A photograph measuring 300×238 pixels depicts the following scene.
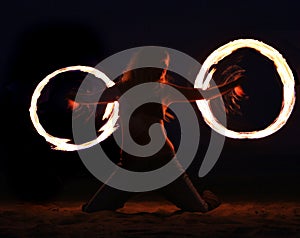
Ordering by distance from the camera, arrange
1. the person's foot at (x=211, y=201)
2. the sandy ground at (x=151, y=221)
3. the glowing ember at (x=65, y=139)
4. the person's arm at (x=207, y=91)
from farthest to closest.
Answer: the glowing ember at (x=65, y=139) → the person's foot at (x=211, y=201) → the person's arm at (x=207, y=91) → the sandy ground at (x=151, y=221)

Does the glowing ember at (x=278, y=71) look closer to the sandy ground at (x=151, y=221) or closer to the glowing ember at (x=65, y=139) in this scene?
the sandy ground at (x=151, y=221)

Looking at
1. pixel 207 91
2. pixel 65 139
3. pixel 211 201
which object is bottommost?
pixel 211 201

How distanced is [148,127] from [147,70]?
67cm

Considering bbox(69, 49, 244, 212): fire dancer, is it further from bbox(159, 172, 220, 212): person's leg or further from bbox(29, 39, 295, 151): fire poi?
bbox(29, 39, 295, 151): fire poi

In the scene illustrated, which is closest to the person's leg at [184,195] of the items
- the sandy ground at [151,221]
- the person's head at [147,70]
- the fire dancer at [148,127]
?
the fire dancer at [148,127]

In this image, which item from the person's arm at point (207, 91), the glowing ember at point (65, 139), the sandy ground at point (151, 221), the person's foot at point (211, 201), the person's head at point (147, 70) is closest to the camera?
the sandy ground at point (151, 221)

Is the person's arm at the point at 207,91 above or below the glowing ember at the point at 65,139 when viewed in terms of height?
above

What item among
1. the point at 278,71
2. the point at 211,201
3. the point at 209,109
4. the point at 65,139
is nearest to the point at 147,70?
the point at 209,109

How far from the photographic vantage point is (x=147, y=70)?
834cm

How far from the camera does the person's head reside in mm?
8328

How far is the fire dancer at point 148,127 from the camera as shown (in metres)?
8.28

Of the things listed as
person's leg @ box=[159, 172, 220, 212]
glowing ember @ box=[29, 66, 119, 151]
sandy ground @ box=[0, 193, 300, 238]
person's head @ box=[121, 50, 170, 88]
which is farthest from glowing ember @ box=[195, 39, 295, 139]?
glowing ember @ box=[29, 66, 119, 151]

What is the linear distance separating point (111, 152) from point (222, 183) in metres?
2.31

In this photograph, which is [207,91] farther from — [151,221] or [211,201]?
[151,221]
